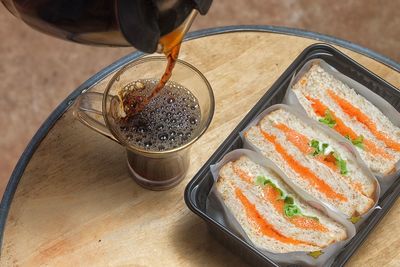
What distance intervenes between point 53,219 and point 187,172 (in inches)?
9.3

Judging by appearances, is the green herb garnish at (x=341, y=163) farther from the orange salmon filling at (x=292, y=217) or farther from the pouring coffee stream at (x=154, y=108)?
the pouring coffee stream at (x=154, y=108)

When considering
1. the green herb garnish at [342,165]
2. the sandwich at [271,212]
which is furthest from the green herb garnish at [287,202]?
the green herb garnish at [342,165]

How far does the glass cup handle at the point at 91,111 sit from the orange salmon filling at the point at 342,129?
0.37 m

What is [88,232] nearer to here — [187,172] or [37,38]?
[187,172]

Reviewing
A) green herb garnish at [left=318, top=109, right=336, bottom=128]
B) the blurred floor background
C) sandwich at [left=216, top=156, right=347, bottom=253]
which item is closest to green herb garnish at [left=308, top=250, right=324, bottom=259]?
sandwich at [left=216, top=156, right=347, bottom=253]

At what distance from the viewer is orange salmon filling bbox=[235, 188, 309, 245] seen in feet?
3.39

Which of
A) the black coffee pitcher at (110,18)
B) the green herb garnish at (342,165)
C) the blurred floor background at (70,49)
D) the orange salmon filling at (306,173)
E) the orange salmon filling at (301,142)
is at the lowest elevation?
the blurred floor background at (70,49)

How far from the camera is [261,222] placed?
1.05 metres

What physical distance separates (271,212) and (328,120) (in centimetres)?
21

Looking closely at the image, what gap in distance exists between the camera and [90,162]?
3.75ft

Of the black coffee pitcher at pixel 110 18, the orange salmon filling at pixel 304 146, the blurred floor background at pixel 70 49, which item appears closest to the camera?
the black coffee pitcher at pixel 110 18

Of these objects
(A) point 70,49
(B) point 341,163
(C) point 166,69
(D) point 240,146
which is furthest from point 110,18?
(A) point 70,49

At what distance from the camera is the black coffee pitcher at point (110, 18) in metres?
0.75

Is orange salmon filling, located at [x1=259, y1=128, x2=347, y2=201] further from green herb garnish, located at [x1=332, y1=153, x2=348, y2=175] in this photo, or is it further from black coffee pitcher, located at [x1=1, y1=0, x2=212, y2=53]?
black coffee pitcher, located at [x1=1, y1=0, x2=212, y2=53]
